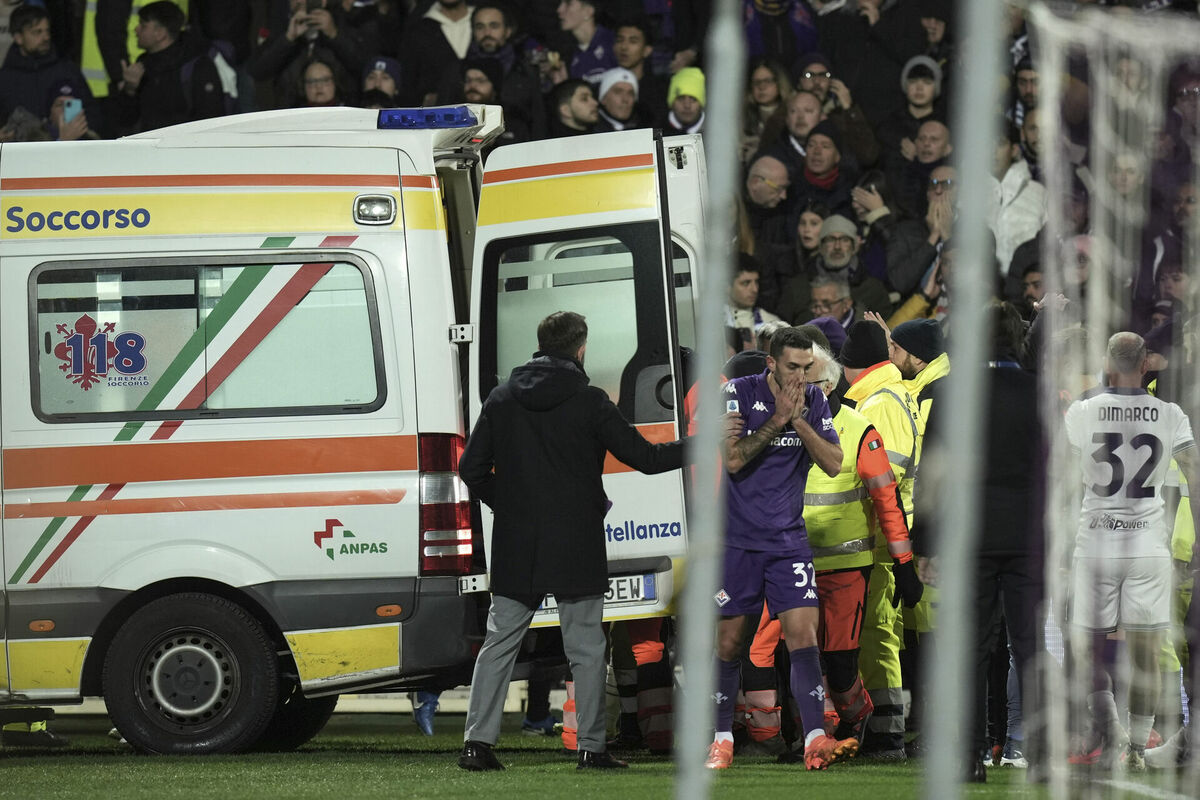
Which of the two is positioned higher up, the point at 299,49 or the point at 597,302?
the point at 299,49

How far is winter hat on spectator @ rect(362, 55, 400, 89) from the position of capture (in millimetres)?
13461

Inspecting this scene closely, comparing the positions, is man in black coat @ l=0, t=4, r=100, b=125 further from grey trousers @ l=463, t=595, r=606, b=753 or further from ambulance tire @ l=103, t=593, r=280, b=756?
grey trousers @ l=463, t=595, r=606, b=753

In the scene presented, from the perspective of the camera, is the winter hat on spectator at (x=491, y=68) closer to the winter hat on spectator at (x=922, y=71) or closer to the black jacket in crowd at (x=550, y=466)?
the winter hat on spectator at (x=922, y=71)

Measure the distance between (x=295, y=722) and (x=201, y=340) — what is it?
224 centimetres

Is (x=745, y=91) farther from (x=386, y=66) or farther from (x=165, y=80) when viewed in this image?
(x=165, y=80)

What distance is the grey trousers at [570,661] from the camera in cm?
814

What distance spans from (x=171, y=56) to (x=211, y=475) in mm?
5964

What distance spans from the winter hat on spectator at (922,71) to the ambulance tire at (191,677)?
6527 mm

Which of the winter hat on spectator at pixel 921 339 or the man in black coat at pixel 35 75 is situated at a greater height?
the man in black coat at pixel 35 75

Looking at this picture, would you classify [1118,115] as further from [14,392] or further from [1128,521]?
[14,392]

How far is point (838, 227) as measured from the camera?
12.4 m

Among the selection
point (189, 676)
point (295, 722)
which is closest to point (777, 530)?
point (189, 676)

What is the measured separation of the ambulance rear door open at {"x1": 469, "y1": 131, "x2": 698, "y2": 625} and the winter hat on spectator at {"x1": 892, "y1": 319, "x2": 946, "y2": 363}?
1458 mm

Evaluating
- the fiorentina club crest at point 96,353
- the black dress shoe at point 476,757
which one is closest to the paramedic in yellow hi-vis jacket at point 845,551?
the black dress shoe at point 476,757
